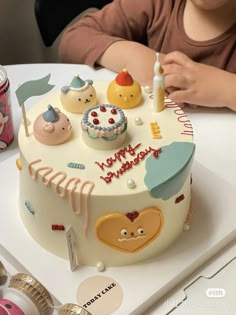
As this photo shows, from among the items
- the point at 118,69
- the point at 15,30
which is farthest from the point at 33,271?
the point at 15,30

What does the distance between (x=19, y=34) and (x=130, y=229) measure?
0.80 meters

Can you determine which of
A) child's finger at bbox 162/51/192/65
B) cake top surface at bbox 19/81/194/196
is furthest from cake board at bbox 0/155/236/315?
child's finger at bbox 162/51/192/65

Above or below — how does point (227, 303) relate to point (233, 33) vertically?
below

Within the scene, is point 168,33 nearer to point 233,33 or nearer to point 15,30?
point 233,33

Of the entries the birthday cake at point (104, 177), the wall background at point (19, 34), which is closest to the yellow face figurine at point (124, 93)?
the birthday cake at point (104, 177)

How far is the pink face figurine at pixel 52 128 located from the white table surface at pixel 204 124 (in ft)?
0.59

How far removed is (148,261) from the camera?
69cm

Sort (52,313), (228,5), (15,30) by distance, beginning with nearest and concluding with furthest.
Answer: (52,313), (228,5), (15,30)

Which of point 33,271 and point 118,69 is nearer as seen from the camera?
point 33,271

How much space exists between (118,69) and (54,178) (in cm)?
38

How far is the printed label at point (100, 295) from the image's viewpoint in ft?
2.09

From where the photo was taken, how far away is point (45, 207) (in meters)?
0.66

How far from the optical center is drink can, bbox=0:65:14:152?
805mm

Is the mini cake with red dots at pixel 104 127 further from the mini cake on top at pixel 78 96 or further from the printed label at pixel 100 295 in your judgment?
the printed label at pixel 100 295
